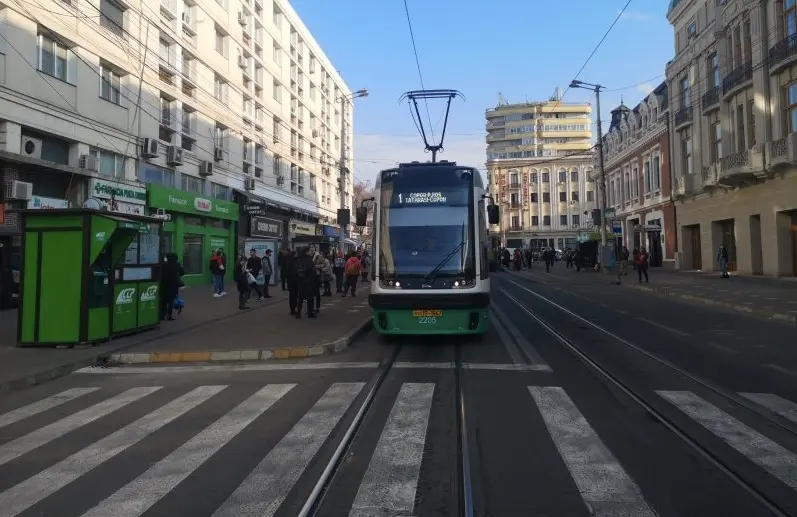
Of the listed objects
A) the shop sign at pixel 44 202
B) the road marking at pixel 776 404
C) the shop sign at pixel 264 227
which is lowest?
the road marking at pixel 776 404

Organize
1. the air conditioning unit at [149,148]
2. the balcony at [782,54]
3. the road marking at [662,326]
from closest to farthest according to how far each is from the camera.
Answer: the road marking at [662,326] < the balcony at [782,54] < the air conditioning unit at [149,148]

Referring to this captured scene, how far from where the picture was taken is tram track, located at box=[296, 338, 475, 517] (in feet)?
12.8

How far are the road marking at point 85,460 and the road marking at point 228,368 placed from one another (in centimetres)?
200

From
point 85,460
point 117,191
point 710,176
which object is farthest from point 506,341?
point 710,176

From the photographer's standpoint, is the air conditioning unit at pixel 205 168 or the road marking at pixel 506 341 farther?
the air conditioning unit at pixel 205 168

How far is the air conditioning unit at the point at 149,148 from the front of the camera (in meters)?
23.6

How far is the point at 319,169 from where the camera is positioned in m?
51.4

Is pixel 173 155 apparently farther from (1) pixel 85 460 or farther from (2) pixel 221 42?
(1) pixel 85 460

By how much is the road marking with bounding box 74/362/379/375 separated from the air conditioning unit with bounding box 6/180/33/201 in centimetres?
1005

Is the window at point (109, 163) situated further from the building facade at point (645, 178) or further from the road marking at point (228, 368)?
the building facade at point (645, 178)

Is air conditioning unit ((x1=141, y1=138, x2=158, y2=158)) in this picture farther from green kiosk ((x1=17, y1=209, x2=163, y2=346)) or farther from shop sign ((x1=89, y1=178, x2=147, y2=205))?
green kiosk ((x1=17, y1=209, x2=163, y2=346))

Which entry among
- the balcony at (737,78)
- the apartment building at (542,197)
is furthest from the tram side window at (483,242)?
the apartment building at (542,197)

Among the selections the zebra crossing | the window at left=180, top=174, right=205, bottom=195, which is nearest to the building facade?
the window at left=180, top=174, right=205, bottom=195

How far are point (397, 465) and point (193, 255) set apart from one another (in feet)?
84.9
